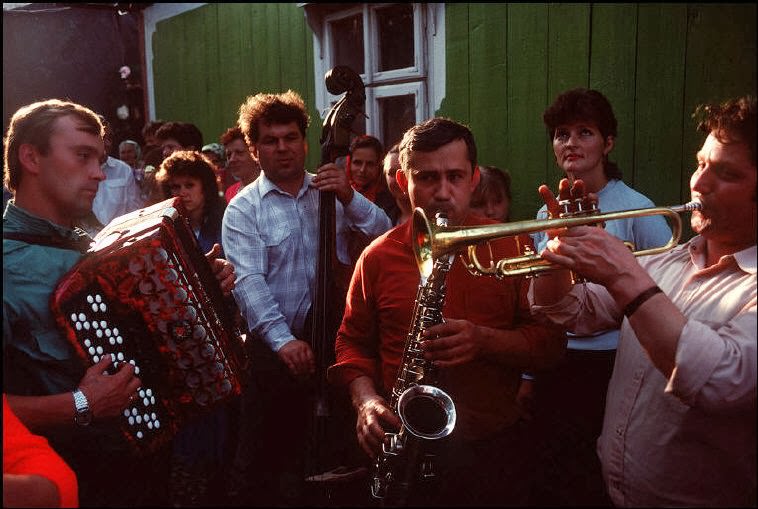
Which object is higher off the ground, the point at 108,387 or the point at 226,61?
the point at 226,61

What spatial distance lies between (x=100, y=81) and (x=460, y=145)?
8.83 metres

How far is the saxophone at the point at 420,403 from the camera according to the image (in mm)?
2215

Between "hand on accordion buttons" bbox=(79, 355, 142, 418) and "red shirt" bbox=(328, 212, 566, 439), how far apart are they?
2.45 feet

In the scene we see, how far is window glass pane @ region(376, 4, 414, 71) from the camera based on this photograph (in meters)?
4.89

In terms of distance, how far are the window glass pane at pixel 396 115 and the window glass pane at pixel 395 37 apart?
10.0 inches

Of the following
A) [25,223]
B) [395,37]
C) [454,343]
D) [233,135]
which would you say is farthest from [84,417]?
[395,37]

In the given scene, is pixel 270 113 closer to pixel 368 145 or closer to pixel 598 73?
pixel 368 145

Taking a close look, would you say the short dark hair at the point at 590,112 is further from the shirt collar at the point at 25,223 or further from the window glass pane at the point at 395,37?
the shirt collar at the point at 25,223

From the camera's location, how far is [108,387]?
7.04 feet

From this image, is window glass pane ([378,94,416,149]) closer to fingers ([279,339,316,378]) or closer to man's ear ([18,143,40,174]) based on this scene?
fingers ([279,339,316,378])

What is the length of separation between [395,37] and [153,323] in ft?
11.4

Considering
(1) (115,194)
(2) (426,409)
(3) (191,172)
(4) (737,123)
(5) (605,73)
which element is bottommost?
(2) (426,409)

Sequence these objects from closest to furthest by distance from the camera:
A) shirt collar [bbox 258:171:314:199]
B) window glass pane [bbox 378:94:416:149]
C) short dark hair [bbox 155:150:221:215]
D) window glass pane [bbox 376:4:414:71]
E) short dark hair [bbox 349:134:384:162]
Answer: shirt collar [bbox 258:171:314:199] → short dark hair [bbox 155:150:221:215] → short dark hair [bbox 349:134:384:162] → window glass pane [bbox 376:4:414:71] → window glass pane [bbox 378:94:416:149]

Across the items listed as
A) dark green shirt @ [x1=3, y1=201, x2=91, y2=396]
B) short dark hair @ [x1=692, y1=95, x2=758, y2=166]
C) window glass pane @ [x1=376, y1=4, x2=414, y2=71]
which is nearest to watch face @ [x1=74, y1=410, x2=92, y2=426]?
dark green shirt @ [x1=3, y1=201, x2=91, y2=396]
